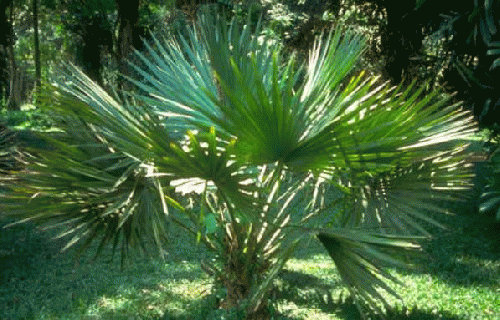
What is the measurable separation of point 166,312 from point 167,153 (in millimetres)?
2842

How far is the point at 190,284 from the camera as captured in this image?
8344 millimetres

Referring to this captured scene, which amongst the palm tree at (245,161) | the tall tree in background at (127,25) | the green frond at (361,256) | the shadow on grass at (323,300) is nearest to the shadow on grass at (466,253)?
the shadow on grass at (323,300)

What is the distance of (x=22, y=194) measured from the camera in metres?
5.00

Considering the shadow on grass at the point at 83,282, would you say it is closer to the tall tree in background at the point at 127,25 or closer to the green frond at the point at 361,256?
the green frond at the point at 361,256

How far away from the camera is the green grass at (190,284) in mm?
7031

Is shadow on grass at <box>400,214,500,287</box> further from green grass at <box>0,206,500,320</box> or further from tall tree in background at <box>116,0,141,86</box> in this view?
tall tree in background at <box>116,0,141,86</box>

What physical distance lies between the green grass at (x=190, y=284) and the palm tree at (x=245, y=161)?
3.08 feet

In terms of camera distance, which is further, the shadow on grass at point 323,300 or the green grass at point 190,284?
the green grass at point 190,284

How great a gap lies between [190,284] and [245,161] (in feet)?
14.0

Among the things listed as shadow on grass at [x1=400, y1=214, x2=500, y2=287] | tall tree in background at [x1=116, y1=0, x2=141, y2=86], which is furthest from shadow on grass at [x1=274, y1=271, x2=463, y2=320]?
tall tree in background at [x1=116, y1=0, x2=141, y2=86]

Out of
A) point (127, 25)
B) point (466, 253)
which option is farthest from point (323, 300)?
point (127, 25)

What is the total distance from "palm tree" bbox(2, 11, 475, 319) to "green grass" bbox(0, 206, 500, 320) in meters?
0.94

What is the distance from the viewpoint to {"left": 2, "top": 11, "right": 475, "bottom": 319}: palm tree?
4.28 metres

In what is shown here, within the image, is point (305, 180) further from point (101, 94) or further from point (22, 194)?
point (22, 194)
